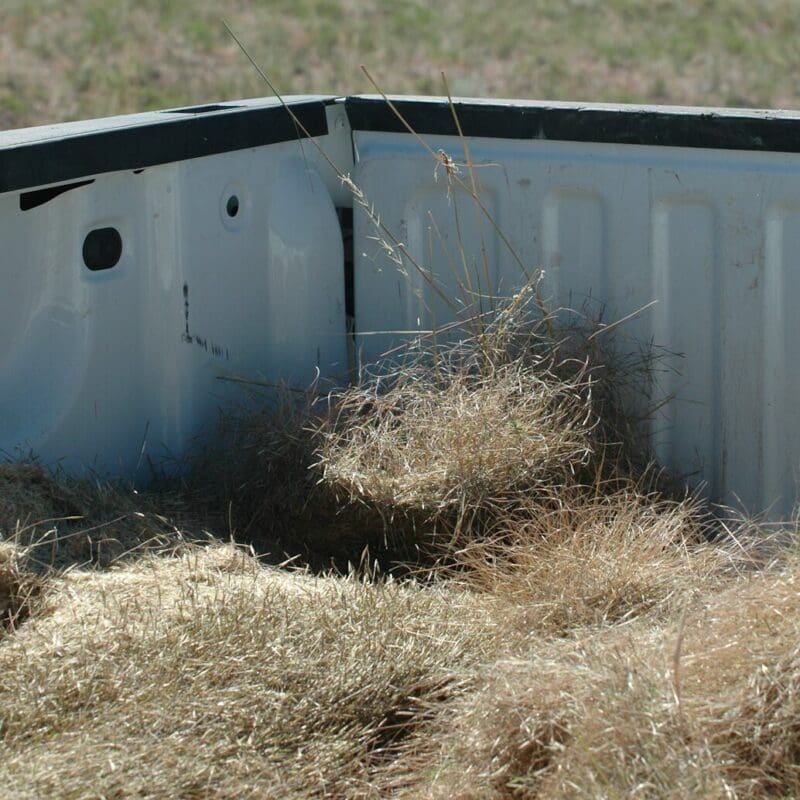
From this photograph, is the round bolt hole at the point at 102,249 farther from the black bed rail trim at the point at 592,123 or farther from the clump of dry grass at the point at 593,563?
the clump of dry grass at the point at 593,563

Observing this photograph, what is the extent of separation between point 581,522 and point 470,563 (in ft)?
0.81

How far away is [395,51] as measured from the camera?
2544 centimetres

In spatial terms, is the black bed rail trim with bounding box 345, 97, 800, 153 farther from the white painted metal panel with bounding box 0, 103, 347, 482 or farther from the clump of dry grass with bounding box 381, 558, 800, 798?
the clump of dry grass with bounding box 381, 558, 800, 798

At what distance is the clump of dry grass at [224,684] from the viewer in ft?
6.50

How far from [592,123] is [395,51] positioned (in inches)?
897

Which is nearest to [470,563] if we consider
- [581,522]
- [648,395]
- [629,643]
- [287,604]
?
[581,522]

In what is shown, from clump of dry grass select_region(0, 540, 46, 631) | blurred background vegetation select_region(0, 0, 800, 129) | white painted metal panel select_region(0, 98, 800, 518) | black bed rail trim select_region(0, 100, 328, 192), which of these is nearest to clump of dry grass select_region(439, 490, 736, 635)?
white painted metal panel select_region(0, 98, 800, 518)

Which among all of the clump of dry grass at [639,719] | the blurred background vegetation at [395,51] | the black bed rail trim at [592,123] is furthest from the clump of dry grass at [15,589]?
the blurred background vegetation at [395,51]

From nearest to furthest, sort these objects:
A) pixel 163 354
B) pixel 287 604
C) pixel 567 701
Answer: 1. pixel 567 701
2. pixel 287 604
3. pixel 163 354

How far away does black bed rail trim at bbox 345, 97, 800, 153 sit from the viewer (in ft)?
10.4

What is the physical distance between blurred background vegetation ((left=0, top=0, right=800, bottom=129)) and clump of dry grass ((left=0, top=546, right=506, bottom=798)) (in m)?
18.6

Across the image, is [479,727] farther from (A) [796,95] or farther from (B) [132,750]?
(A) [796,95]

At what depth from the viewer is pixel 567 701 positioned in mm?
1952

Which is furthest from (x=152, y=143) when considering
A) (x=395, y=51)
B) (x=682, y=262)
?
(x=395, y=51)
